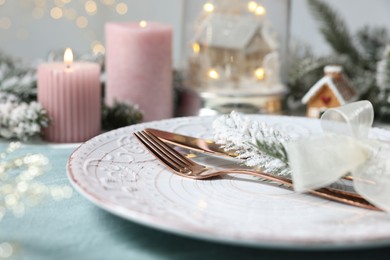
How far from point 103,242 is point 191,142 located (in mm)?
225

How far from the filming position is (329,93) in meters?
0.97

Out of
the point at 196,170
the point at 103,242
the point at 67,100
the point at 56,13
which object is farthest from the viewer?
the point at 56,13

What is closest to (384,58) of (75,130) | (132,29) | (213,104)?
(213,104)

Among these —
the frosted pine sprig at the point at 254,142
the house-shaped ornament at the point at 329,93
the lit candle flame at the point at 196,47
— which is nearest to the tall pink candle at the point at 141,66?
the lit candle flame at the point at 196,47

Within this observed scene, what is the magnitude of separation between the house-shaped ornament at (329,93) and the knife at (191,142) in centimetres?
35

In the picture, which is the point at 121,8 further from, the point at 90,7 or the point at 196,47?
the point at 196,47

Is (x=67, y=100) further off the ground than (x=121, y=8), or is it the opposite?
(x=121, y=8)

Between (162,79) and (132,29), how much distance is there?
0.10 meters

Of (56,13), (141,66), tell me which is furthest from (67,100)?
(56,13)

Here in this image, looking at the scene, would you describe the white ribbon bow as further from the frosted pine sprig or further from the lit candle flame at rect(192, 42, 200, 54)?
the lit candle flame at rect(192, 42, 200, 54)

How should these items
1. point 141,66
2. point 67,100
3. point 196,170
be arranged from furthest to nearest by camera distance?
point 141,66
point 67,100
point 196,170

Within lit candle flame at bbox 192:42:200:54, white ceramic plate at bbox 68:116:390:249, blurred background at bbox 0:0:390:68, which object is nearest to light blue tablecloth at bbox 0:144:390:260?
white ceramic plate at bbox 68:116:390:249

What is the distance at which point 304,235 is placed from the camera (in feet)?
1.37

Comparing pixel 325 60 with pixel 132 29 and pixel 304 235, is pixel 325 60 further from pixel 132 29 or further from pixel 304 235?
pixel 304 235
